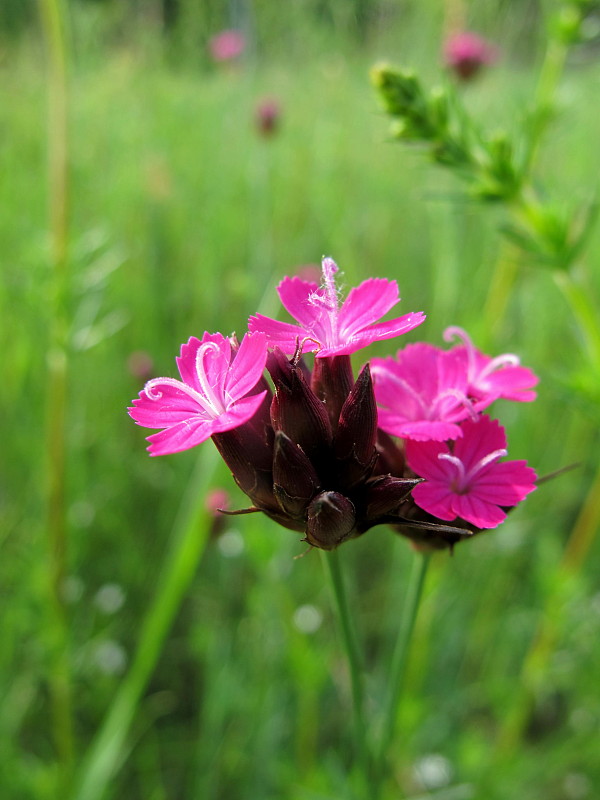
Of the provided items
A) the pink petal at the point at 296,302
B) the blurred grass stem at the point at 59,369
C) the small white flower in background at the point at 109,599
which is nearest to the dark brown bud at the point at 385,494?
the pink petal at the point at 296,302

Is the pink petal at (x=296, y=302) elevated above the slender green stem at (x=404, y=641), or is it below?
above

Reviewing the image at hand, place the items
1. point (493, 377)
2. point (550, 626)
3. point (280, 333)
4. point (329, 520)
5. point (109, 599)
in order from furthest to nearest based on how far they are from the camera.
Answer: point (109, 599), point (550, 626), point (493, 377), point (280, 333), point (329, 520)

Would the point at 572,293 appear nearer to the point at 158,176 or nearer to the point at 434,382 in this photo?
the point at 434,382

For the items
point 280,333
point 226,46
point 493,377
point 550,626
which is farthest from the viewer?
point 226,46

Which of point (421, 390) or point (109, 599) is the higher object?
point (421, 390)

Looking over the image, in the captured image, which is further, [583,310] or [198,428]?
[583,310]

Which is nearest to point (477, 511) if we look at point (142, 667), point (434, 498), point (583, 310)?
point (434, 498)

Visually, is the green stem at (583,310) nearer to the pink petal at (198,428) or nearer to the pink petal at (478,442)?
the pink petal at (478,442)

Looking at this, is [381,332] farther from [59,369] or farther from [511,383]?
[59,369]
